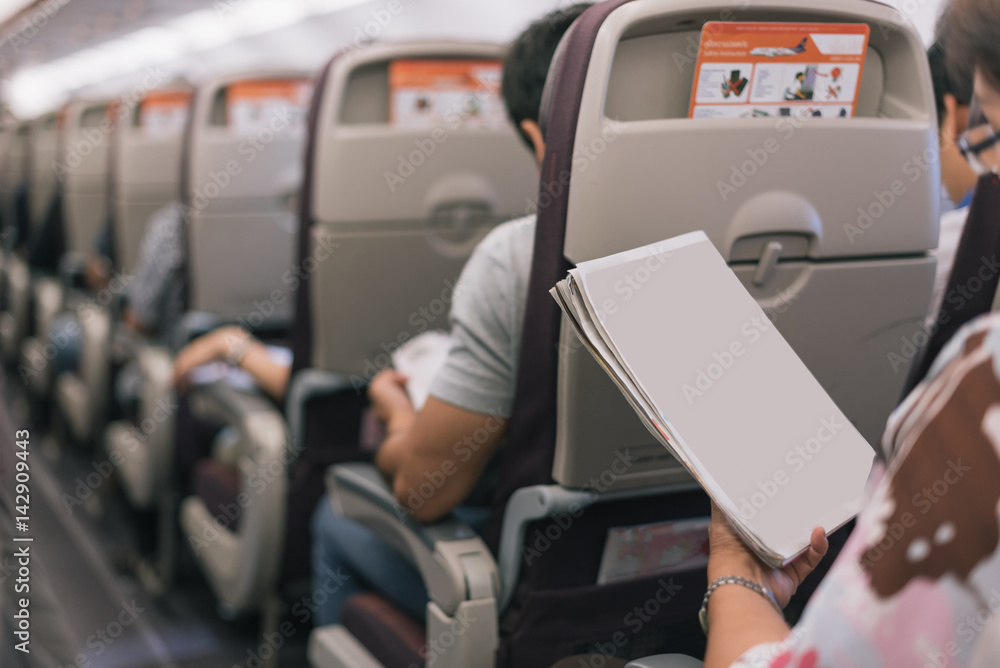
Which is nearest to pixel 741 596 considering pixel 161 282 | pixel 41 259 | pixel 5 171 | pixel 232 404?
pixel 232 404

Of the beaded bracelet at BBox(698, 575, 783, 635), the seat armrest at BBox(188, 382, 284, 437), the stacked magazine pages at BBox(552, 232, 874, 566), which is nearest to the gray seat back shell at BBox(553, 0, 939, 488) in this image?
the stacked magazine pages at BBox(552, 232, 874, 566)

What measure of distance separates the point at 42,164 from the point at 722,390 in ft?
15.4

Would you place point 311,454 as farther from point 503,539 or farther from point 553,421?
point 553,421

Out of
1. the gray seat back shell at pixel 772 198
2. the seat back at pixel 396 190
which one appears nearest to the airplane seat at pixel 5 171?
the seat back at pixel 396 190

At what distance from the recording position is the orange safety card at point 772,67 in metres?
1.18

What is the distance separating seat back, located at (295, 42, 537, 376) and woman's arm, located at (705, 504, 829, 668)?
4.06 ft

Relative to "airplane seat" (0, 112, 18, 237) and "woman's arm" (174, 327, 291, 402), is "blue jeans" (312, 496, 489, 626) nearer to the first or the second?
"woman's arm" (174, 327, 291, 402)

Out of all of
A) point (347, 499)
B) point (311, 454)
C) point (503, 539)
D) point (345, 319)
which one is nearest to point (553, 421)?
point (503, 539)

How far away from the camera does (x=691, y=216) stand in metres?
1.17

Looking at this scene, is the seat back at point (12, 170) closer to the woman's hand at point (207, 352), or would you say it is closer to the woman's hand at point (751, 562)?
the woman's hand at point (207, 352)

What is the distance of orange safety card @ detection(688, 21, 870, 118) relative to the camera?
3.86 feet

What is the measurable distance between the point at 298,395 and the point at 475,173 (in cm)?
68

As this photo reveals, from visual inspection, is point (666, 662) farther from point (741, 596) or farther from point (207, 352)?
point (207, 352)

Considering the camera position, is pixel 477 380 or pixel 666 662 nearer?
pixel 666 662
